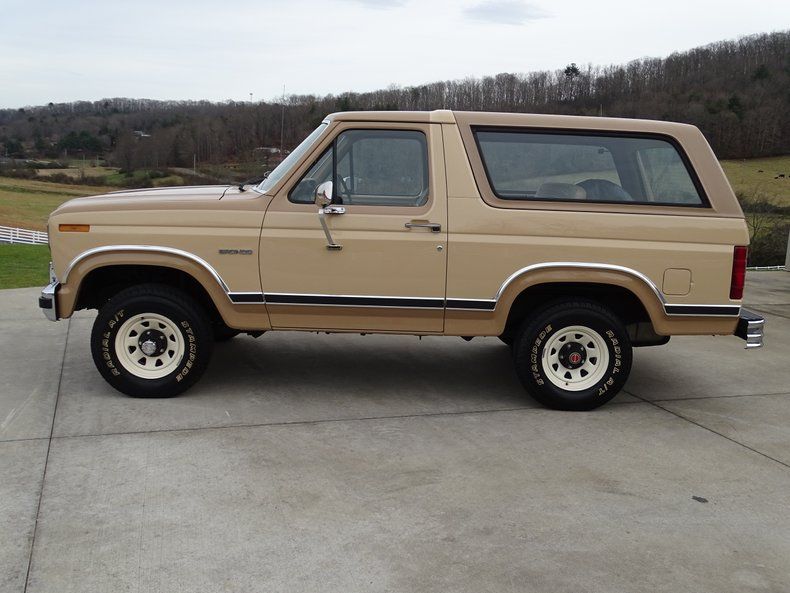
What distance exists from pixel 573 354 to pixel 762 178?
41646 millimetres

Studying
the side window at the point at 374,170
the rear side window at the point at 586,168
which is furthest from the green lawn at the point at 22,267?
the rear side window at the point at 586,168

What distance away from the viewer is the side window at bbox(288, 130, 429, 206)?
208 inches

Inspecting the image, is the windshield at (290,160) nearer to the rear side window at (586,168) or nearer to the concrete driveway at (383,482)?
the rear side window at (586,168)

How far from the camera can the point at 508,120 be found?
542 cm

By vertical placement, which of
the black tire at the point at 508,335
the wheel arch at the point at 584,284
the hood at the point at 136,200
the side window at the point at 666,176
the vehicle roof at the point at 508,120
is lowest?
the black tire at the point at 508,335

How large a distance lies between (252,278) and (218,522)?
6.83 ft

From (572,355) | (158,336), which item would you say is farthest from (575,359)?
(158,336)

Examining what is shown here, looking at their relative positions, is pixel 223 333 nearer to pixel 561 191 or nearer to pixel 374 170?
pixel 374 170

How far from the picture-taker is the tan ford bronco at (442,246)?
5.22m

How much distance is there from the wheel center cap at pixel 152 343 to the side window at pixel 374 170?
1373mm

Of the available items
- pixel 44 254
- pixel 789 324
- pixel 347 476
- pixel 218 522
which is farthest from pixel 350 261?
pixel 44 254

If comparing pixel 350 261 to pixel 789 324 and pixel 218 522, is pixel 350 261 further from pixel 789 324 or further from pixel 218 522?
pixel 789 324

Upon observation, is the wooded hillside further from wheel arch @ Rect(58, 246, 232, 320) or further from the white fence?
the white fence

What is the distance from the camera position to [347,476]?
4164 mm
